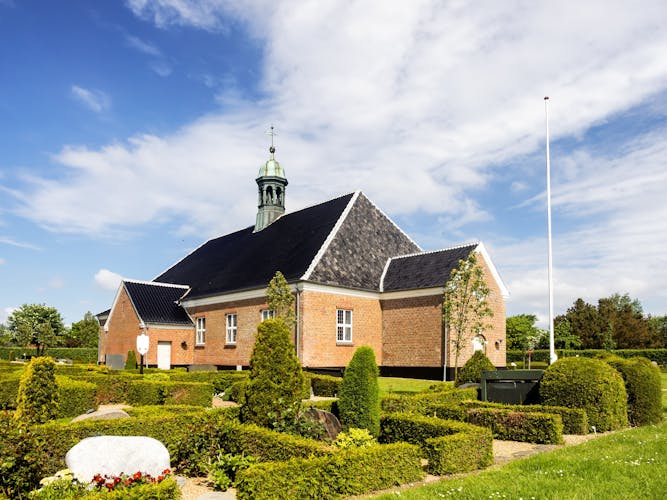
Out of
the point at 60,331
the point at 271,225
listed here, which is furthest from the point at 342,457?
the point at 60,331

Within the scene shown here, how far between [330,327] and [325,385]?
8.07m

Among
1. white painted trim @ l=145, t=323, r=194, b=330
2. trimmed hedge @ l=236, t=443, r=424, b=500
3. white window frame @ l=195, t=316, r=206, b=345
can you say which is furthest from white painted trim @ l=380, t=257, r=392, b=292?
trimmed hedge @ l=236, t=443, r=424, b=500

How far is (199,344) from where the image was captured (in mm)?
35500

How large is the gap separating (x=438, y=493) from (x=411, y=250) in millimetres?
27977

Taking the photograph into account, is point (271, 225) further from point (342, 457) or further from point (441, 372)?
point (342, 457)

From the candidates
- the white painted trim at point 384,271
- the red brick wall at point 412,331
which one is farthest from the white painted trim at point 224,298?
the red brick wall at point 412,331

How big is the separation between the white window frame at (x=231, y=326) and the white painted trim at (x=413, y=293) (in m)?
8.91

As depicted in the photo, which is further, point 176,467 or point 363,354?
point 363,354

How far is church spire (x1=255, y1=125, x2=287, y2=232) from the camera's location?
125 feet

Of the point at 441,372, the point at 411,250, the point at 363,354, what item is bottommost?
the point at 441,372

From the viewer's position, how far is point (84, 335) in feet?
233

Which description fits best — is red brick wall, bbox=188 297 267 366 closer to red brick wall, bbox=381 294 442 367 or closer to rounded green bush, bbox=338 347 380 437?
red brick wall, bbox=381 294 442 367

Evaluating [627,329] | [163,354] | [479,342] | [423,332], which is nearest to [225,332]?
[163,354]

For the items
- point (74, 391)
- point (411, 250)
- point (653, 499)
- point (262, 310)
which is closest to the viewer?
point (653, 499)
